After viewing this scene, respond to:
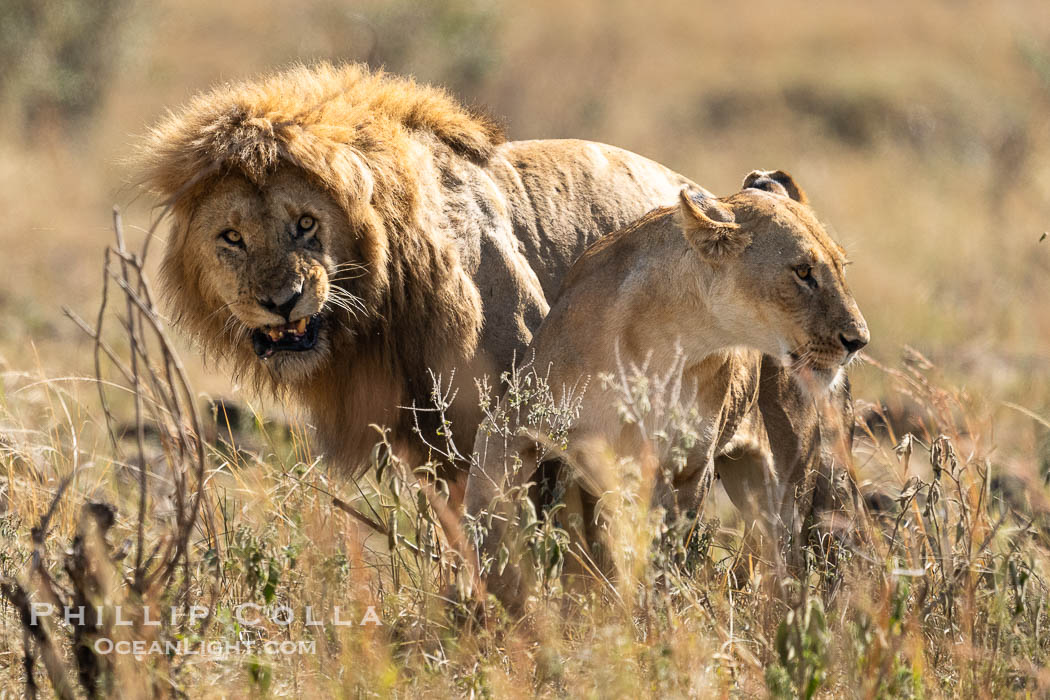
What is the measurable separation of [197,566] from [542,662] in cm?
135

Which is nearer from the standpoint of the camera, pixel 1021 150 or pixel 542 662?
pixel 542 662

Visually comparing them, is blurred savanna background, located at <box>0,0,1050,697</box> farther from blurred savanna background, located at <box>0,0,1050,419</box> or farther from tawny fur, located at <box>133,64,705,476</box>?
tawny fur, located at <box>133,64,705,476</box>

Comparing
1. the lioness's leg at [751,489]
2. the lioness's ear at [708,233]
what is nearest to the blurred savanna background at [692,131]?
the lioness's leg at [751,489]

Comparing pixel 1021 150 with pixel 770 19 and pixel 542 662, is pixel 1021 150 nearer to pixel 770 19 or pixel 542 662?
pixel 770 19

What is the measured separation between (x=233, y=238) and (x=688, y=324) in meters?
1.58

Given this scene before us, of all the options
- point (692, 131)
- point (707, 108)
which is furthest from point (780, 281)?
point (707, 108)

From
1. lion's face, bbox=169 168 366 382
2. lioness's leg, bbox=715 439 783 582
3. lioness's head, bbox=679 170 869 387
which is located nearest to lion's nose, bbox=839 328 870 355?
lioness's head, bbox=679 170 869 387

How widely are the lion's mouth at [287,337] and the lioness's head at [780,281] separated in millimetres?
1376

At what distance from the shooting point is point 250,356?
4.79 metres

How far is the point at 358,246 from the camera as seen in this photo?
464cm

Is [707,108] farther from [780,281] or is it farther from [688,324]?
[780,281]

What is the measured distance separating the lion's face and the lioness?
2.50ft

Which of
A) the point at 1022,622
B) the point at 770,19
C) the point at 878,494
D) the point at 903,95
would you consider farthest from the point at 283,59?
the point at 1022,622

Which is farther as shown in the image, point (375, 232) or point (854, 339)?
point (375, 232)
